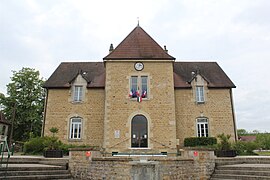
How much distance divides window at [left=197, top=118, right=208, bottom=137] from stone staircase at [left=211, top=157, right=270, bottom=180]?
7175 millimetres

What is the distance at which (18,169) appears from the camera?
353 inches

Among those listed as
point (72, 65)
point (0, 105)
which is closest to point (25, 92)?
point (0, 105)

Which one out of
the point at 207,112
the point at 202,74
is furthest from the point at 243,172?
the point at 202,74

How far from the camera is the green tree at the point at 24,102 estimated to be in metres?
29.0

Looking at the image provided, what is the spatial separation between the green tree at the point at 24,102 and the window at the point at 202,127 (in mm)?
20498

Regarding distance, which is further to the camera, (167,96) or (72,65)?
(72,65)

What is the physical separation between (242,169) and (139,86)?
994 cm

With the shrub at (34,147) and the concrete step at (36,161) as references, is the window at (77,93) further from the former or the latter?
the concrete step at (36,161)

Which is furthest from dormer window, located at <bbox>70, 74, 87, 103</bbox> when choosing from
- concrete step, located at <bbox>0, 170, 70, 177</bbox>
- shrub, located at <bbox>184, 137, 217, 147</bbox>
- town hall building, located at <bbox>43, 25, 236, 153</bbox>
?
concrete step, located at <bbox>0, 170, 70, 177</bbox>

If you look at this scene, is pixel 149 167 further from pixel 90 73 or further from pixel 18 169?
pixel 90 73

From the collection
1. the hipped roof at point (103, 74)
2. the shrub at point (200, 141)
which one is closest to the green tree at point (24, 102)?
the hipped roof at point (103, 74)

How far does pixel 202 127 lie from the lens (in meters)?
18.7

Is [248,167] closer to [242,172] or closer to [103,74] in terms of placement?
[242,172]

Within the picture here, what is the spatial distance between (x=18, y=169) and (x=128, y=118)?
9.02m
